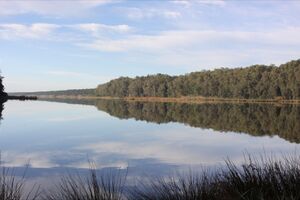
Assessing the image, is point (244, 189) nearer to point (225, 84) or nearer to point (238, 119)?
point (238, 119)

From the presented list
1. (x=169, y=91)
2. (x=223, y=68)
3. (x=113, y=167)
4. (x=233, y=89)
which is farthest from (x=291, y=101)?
(x=113, y=167)

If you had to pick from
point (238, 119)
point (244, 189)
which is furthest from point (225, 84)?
point (244, 189)

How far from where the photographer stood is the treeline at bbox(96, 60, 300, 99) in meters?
114

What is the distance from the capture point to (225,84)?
135 m

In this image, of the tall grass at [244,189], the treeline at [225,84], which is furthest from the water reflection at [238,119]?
the treeline at [225,84]

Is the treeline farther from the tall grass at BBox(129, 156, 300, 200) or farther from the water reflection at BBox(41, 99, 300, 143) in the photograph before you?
the tall grass at BBox(129, 156, 300, 200)

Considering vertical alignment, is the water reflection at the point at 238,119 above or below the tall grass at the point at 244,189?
below

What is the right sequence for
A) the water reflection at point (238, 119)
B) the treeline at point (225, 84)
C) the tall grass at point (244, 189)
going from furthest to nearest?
the treeline at point (225, 84), the water reflection at point (238, 119), the tall grass at point (244, 189)

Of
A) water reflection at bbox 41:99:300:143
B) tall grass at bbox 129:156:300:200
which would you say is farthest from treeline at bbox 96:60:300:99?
tall grass at bbox 129:156:300:200

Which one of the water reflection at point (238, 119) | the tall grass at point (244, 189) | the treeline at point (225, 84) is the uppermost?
the treeline at point (225, 84)

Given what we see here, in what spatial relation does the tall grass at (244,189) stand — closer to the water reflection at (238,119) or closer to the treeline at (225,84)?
the water reflection at (238,119)

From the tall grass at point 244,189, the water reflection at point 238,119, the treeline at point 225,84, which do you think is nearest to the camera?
the tall grass at point 244,189

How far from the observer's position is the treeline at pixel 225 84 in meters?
114

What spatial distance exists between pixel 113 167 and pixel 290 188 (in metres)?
8.65
